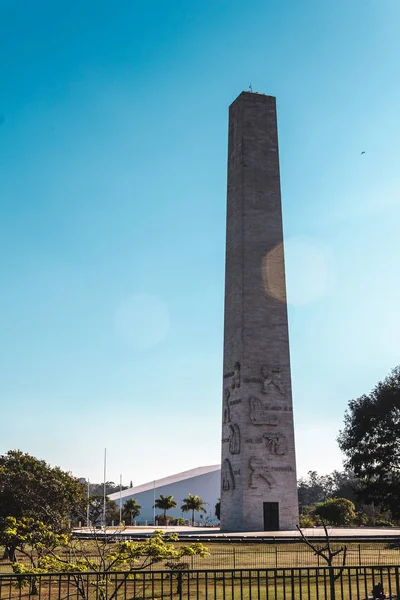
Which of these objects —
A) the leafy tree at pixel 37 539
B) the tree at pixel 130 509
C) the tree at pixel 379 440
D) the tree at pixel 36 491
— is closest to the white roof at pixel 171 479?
the tree at pixel 130 509

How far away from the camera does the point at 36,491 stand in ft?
102

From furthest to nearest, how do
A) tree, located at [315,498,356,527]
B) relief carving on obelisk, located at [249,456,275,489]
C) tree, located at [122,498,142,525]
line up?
tree, located at [122,498,142,525], tree, located at [315,498,356,527], relief carving on obelisk, located at [249,456,275,489]

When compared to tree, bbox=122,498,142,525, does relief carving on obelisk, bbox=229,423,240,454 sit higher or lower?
higher

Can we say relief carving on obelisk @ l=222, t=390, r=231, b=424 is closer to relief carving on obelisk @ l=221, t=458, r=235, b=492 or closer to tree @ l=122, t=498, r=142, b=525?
relief carving on obelisk @ l=221, t=458, r=235, b=492

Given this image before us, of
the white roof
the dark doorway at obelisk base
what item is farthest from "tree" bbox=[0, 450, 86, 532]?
the white roof

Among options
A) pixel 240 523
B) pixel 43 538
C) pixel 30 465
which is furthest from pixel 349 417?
pixel 43 538

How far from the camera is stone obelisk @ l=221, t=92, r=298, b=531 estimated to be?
43.4 metres

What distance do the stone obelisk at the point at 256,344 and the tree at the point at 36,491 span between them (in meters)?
13.7

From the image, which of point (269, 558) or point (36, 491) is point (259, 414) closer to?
point (269, 558)

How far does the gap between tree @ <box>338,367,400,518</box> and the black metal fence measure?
27.6m

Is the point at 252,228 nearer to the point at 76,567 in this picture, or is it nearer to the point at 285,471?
the point at 285,471

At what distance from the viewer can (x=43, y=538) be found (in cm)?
1803

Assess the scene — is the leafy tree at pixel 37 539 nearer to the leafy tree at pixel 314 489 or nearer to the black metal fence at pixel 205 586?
the black metal fence at pixel 205 586

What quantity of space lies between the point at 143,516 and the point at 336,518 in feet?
168
